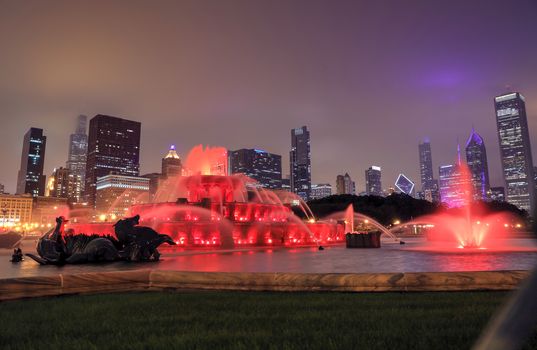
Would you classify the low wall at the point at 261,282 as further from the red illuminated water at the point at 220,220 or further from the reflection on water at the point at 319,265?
the red illuminated water at the point at 220,220

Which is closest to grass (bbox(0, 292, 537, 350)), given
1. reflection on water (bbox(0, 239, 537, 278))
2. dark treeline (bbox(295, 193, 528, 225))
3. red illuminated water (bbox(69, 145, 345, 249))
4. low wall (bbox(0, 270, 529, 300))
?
low wall (bbox(0, 270, 529, 300))

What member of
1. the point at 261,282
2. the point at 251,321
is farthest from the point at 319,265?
the point at 251,321

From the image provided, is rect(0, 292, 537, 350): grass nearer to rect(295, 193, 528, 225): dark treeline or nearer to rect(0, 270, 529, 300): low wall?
rect(0, 270, 529, 300): low wall

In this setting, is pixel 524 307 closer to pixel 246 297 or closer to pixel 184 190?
pixel 246 297

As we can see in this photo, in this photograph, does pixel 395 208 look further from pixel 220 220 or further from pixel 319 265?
pixel 319 265

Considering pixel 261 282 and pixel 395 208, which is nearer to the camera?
pixel 261 282

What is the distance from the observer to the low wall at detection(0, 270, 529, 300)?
784cm

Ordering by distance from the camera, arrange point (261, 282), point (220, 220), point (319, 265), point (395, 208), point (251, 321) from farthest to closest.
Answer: point (395, 208)
point (220, 220)
point (319, 265)
point (261, 282)
point (251, 321)

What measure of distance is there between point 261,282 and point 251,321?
106 inches

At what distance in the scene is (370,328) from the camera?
515cm

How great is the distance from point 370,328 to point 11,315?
5.55m

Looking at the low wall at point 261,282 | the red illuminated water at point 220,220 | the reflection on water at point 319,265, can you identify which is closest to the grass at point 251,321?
the low wall at point 261,282

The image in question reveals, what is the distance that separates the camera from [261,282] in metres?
8.34

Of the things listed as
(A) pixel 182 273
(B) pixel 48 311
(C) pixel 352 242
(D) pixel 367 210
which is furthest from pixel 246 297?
(D) pixel 367 210
